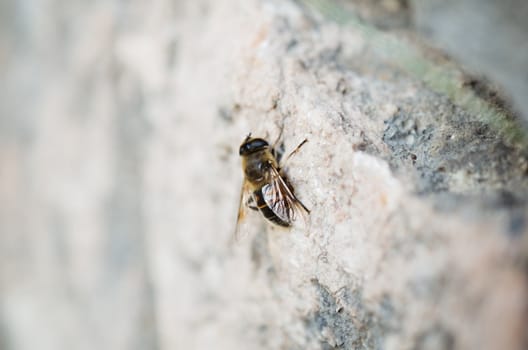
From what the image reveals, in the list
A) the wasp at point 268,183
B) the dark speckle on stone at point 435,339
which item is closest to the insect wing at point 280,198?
the wasp at point 268,183

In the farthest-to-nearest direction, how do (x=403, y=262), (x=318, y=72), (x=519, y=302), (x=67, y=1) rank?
(x=67, y=1)
(x=318, y=72)
(x=403, y=262)
(x=519, y=302)

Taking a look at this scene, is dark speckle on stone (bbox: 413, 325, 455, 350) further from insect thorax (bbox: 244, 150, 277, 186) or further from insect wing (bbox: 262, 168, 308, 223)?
insect thorax (bbox: 244, 150, 277, 186)

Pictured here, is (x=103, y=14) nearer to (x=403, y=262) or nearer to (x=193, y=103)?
(x=193, y=103)

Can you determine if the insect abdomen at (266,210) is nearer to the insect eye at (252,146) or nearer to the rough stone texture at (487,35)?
the insect eye at (252,146)

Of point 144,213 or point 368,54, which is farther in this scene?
point 144,213

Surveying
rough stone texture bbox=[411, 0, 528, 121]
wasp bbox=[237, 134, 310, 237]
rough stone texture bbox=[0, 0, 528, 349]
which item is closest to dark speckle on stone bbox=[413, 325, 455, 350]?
rough stone texture bbox=[0, 0, 528, 349]

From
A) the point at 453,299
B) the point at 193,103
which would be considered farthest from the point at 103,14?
the point at 453,299
